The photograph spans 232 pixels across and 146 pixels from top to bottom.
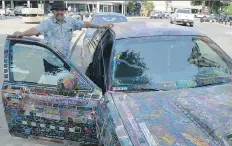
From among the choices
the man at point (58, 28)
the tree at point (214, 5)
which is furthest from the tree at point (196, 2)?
the man at point (58, 28)

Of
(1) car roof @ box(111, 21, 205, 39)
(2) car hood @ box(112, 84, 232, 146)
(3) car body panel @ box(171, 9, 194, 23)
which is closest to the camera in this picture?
(2) car hood @ box(112, 84, 232, 146)

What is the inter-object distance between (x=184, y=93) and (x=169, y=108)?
383mm

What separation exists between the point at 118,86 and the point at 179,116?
97 cm

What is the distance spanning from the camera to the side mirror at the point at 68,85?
10.5ft

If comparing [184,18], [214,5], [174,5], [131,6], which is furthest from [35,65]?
[174,5]

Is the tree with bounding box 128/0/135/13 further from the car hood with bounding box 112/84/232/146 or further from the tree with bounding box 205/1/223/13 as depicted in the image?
the car hood with bounding box 112/84/232/146

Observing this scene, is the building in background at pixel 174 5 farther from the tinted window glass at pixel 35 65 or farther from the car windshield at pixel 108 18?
the tinted window glass at pixel 35 65

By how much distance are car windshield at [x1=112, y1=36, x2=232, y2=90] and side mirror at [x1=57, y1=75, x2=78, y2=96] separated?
15.6 inches

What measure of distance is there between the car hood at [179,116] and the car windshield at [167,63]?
0.98 feet

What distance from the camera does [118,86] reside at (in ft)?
10.9

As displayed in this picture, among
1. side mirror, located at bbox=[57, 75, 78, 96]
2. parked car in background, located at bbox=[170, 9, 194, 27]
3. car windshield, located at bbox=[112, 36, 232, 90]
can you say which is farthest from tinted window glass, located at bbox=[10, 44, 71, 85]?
parked car in background, located at bbox=[170, 9, 194, 27]

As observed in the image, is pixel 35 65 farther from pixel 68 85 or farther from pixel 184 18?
pixel 184 18

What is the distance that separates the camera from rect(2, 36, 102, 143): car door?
10.8 ft

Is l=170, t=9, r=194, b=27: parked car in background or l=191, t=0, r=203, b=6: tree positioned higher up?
l=191, t=0, r=203, b=6: tree
